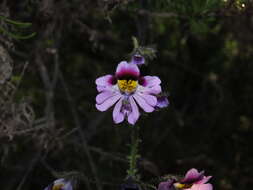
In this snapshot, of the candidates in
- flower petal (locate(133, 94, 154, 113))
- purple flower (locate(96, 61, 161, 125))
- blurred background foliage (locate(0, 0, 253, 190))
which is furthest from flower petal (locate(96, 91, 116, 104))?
blurred background foliage (locate(0, 0, 253, 190))

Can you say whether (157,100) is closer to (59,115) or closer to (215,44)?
(59,115)

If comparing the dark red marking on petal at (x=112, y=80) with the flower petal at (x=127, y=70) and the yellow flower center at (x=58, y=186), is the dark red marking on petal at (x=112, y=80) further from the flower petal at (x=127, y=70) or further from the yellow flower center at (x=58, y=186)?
the yellow flower center at (x=58, y=186)

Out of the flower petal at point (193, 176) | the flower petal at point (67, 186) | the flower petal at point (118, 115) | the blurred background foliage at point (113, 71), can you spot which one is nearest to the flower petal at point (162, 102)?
the flower petal at point (118, 115)

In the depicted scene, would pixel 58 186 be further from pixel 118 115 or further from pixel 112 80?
pixel 112 80

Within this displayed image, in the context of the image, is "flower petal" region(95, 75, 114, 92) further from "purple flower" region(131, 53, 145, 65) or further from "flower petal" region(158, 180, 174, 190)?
"flower petal" region(158, 180, 174, 190)

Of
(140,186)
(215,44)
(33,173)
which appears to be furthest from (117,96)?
(215,44)

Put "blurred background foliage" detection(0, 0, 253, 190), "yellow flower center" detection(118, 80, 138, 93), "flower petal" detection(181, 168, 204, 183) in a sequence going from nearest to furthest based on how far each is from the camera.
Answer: "flower petal" detection(181, 168, 204, 183) < "yellow flower center" detection(118, 80, 138, 93) < "blurred background foliage" detection(0, 0, 253, 190)

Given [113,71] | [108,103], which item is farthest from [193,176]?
[113,71]
